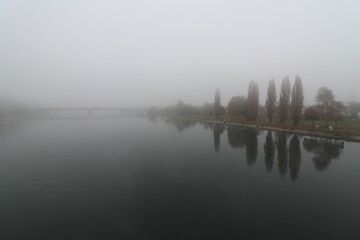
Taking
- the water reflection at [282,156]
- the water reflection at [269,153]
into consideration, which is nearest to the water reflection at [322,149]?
the water reflection at [282,156]

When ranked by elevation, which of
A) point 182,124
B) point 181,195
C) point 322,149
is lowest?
point 181,195

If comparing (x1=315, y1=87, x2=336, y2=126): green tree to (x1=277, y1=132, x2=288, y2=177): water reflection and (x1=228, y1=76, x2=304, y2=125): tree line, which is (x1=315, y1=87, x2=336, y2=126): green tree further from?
(x1=277, y1=132, x2=288, y2=177): water reflection

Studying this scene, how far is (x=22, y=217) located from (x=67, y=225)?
6.96 ft

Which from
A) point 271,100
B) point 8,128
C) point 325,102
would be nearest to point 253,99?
point 271,100

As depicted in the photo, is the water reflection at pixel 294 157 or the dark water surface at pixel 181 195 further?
the water reflection at pixel 294 157

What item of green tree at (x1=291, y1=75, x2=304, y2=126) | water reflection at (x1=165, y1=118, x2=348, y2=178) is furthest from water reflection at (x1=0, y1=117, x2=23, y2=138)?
green tree at (x1=291, y1=75, x2=304, y2=126)

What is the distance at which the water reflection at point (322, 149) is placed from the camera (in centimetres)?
1825

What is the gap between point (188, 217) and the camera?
9781 mm

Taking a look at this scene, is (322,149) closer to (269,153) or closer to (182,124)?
(269,153)

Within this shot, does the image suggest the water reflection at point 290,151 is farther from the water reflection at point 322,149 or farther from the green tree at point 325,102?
the green tree at point 325,102

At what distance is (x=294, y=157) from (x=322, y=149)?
462cm

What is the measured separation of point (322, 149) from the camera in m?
22.6

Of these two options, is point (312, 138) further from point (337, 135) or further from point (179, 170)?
point (179, 170)

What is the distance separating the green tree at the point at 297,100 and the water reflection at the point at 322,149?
7.46m
